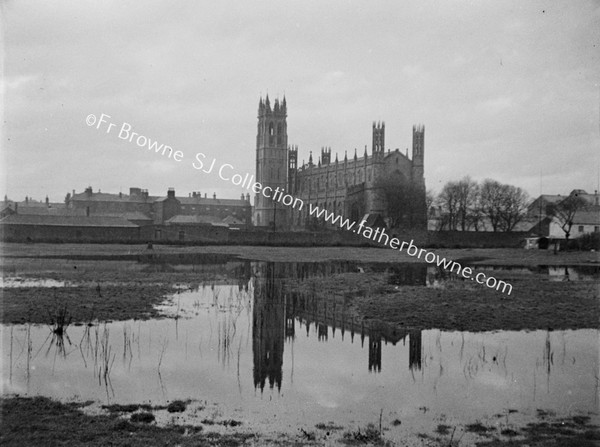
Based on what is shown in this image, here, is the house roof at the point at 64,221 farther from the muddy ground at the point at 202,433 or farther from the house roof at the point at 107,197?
the muddy ground at the point at 202,433

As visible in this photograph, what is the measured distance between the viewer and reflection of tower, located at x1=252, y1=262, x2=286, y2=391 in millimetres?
10375

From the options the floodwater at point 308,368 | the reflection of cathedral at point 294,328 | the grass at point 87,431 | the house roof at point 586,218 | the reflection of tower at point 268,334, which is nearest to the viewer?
the grass at point 87,431

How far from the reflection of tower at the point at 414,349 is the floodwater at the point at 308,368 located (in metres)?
0.04

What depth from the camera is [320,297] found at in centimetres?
2002

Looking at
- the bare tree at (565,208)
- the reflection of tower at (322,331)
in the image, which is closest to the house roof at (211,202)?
the bare tree at (565,208)

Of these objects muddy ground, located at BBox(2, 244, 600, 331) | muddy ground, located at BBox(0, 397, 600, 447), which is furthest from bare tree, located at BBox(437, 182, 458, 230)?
muddy ground, located at BBox(0, 397, 600, 447)

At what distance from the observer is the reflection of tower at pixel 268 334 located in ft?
34.0

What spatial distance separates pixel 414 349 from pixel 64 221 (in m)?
70.4

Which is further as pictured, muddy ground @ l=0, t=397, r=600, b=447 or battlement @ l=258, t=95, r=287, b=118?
battlement @ l=258, t=95, r=287, b=118

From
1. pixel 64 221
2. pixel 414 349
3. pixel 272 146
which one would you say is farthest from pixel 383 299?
pixel 272 146

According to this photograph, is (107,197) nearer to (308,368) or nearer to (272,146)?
(272,146)

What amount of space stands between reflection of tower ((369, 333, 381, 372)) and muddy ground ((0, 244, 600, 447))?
1539 mm

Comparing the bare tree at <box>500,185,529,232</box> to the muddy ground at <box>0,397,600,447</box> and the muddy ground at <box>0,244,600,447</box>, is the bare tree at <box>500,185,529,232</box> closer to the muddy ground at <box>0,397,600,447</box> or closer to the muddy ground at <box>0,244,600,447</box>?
the muddy ground at <box>0,244,600,447</box>

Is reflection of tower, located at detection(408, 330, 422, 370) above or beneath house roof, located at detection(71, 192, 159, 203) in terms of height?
beneath
